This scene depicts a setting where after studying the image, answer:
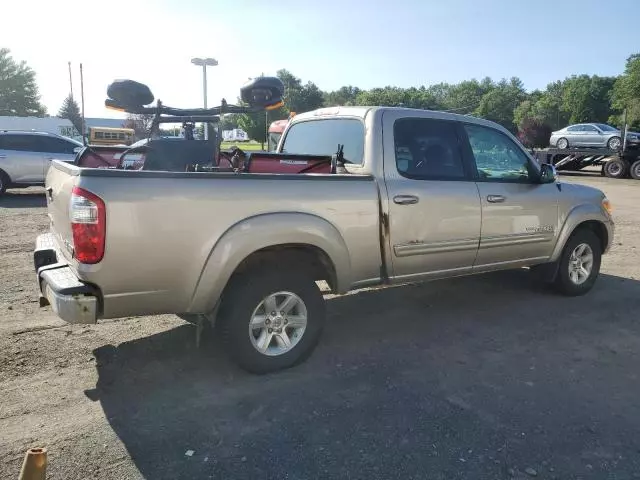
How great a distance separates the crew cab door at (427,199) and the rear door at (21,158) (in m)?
11.7

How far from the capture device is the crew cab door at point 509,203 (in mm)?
4777

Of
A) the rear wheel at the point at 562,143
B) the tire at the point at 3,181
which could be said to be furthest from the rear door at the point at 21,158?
the rear wheel at the point at 562,143

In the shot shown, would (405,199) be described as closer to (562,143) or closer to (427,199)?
(427,199)

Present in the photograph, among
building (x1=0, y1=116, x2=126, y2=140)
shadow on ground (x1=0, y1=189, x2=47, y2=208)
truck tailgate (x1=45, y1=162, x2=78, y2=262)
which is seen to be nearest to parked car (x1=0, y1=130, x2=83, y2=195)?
shadow on ground (x1=0, y1=189, x2=47, y2=208)

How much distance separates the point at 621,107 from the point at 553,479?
7084 centimetres

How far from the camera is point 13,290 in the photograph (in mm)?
5555

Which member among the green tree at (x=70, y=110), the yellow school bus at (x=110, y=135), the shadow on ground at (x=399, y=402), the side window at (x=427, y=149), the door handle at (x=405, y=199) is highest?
the green tree at (x=70, y=110)

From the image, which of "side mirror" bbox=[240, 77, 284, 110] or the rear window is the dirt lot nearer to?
the rear window

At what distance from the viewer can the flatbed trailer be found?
2189 centimetres

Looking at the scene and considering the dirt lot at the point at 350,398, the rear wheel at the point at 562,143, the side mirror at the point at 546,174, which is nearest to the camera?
the dirt lot at the point at 350,398

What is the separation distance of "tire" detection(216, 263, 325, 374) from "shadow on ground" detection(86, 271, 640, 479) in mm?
144

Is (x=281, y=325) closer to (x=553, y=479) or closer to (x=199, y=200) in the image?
(x=199, y=200)

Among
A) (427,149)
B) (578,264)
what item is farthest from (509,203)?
(578,264)

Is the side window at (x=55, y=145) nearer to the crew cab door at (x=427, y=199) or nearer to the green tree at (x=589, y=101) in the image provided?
the crew cab door at (x=427, y=199)
